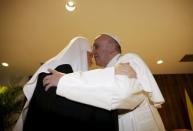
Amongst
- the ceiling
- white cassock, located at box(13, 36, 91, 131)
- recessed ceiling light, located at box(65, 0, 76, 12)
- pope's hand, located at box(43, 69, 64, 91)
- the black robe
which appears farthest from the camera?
the ceiling

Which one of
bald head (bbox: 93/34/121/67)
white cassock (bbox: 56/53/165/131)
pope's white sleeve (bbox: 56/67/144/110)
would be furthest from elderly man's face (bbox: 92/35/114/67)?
pope's white sleeve (bbox: 56/67/144/110)

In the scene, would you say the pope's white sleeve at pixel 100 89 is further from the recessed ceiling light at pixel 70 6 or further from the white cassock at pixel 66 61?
the recessed ceiling light at pixel 70 6

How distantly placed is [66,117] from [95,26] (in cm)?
255

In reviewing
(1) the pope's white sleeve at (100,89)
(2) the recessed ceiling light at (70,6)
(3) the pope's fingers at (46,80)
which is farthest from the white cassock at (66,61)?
(2) the recessed ceiling light at (70,6)

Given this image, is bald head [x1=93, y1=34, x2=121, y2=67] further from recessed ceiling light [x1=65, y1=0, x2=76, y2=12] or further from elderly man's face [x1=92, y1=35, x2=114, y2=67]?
recessed ceiling light [x1=65, y1=0, x2=76, y2=12]

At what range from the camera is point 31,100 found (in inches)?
50.3

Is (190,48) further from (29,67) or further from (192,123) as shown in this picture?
(29,67)

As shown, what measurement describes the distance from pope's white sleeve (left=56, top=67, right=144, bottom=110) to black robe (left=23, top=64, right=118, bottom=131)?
0.13ft

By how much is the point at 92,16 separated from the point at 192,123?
3.24 meters

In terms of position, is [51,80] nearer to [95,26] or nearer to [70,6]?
[70,6]

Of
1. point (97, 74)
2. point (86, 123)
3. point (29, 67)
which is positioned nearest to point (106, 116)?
point (86, 123)

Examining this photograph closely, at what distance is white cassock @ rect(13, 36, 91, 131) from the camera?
1361 millimetres

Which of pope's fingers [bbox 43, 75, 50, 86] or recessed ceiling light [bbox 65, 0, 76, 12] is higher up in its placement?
recessed ceiling light [bbox 65, 0, 76, 12]

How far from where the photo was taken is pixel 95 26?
351 centimetres
